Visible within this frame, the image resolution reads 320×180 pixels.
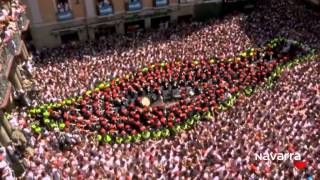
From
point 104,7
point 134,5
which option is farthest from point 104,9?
point 134,5

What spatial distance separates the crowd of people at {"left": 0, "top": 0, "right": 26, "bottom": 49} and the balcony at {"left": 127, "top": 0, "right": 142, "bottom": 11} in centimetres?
1046

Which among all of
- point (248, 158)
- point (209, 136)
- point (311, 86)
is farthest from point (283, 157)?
point (311, 86)

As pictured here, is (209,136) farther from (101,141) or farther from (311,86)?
(311,86)

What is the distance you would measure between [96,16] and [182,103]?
14930 millimetres

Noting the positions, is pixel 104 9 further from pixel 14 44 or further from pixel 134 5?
pixel 14 44

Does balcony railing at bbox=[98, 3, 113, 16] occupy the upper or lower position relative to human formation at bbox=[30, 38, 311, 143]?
upper

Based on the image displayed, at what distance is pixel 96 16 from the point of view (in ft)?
126

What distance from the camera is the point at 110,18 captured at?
38.8 metres

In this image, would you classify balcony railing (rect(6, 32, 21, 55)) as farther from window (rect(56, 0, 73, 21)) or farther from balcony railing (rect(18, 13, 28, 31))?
window (rect(56, 0, 73, 21))

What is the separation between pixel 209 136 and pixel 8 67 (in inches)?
516

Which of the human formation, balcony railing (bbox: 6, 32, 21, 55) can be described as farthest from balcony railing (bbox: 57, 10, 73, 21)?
the human formation

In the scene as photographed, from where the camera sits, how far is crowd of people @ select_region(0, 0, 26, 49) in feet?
85.4

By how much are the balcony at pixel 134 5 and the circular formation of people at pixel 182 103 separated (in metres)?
2.76

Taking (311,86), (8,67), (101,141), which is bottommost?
(101,141)
